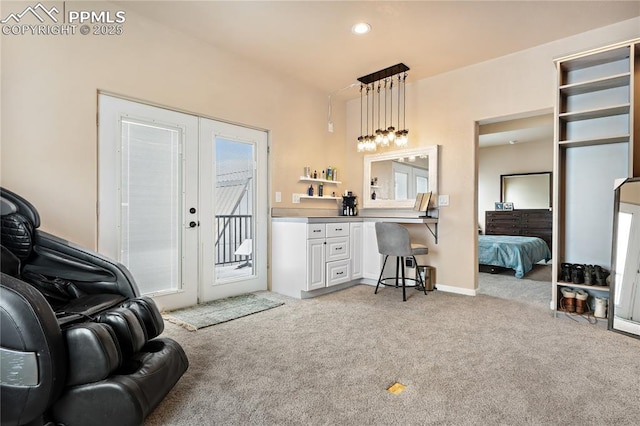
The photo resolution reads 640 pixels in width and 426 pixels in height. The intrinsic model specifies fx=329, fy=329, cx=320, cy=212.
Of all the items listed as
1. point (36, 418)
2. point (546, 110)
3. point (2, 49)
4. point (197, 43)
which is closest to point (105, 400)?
point (36, 418)

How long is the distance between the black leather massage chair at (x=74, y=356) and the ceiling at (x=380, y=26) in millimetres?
2229

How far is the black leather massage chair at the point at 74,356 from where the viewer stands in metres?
1.22

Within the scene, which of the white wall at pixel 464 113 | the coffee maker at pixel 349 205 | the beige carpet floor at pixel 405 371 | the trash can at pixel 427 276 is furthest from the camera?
the coffee maker at pixel 349 205

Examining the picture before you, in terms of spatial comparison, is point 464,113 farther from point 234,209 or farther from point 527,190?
point 527,190

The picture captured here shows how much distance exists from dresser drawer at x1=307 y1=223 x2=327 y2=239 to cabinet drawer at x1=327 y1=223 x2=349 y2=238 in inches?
3.5

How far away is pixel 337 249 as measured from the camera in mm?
4059

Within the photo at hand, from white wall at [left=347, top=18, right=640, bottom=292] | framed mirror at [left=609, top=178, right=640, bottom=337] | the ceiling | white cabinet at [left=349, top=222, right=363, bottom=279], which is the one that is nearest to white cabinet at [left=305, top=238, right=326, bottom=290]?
white cabinet at [left=349, top=222, right=363, bottom=279]

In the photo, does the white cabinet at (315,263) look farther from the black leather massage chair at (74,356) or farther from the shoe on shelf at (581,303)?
the shoe on shelf at (581,303)

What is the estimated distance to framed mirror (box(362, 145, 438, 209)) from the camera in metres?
4.24

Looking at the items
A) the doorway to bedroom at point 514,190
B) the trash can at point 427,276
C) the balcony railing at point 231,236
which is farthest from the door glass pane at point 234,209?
the doorway to bedroom at point 514,190

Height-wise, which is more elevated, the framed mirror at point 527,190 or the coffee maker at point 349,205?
the framed mirror at point 527,190

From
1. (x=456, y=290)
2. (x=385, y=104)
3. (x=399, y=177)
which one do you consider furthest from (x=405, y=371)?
(x=385, y=104)

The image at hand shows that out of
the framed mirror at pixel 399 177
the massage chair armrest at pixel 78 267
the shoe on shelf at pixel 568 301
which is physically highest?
the framed mirror at pixel 399 177

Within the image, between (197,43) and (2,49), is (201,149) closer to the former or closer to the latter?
(197,43)
